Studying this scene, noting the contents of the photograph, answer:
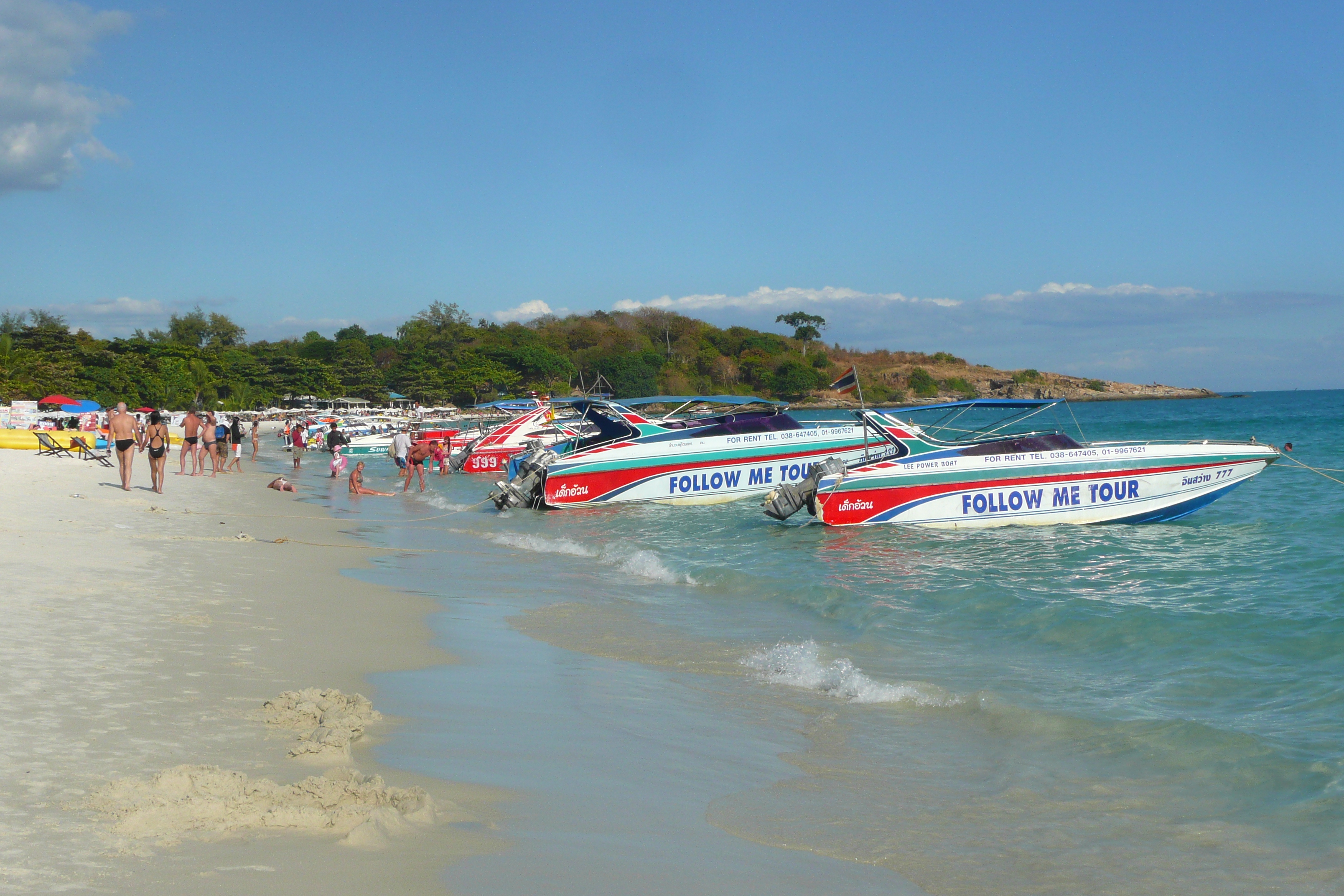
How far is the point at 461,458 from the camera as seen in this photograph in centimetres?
3000

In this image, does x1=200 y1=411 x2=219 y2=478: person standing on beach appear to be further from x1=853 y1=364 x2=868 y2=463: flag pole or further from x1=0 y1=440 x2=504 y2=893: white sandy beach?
x1=853 y1=364 x2=868 y2=463: flag pole

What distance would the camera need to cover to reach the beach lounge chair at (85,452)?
26859mm

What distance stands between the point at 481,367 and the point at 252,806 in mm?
103185

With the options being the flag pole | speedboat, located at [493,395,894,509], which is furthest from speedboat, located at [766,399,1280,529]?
speedboat, located at [493,395,894,509]

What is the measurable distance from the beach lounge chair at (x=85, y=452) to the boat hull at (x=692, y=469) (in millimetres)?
14853

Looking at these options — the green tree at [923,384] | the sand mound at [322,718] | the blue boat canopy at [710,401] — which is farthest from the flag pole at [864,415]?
the green tree at [923,384]

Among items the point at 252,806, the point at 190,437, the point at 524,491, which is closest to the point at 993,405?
the point at 524,491

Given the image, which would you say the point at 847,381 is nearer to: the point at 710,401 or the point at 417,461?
the point at 710,401

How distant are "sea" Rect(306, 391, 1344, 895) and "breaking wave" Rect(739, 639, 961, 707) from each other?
0.09 ft

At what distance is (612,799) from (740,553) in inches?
360

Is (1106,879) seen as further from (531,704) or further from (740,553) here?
(740,553)

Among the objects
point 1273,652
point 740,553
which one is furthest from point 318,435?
point 1273,652

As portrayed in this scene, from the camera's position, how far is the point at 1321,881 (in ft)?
13.0

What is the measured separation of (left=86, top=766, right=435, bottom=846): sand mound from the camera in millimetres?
3324
